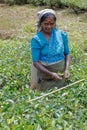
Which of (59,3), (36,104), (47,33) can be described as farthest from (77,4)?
(36,104)

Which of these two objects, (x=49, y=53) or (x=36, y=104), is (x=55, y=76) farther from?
(x=36, y=104)

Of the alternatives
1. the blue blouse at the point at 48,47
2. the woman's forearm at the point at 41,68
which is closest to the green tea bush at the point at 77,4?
the blue blouse at the point at 48,47

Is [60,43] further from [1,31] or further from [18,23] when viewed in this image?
[18,23]

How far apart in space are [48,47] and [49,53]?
8cm

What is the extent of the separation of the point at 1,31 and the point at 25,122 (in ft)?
28.7

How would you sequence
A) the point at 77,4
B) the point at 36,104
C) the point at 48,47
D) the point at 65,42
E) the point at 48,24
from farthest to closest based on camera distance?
the point at 77,4 < the point at 65,42 < the point at 48,47 < the point at 48,24 < the point at 36,104

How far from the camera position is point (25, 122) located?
3.46 metres

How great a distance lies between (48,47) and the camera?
461 cm

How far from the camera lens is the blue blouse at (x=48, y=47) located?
459cm

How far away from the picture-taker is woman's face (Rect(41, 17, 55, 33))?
4469 millimetres

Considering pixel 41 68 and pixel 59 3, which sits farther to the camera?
pixel 59 3

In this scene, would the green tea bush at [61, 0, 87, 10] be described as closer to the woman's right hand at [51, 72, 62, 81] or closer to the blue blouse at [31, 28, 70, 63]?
the blue blouse at [31, 28, 70, 63]

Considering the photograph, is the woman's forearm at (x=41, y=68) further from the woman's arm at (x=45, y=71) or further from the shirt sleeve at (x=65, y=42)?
the shirt sleeve at (x=65, y=42)

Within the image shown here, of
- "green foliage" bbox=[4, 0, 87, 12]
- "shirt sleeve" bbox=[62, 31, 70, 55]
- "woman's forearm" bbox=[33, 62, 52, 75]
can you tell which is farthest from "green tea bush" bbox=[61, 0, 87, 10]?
"woman's forearm" bbox=[33, 62, 52, 75]
